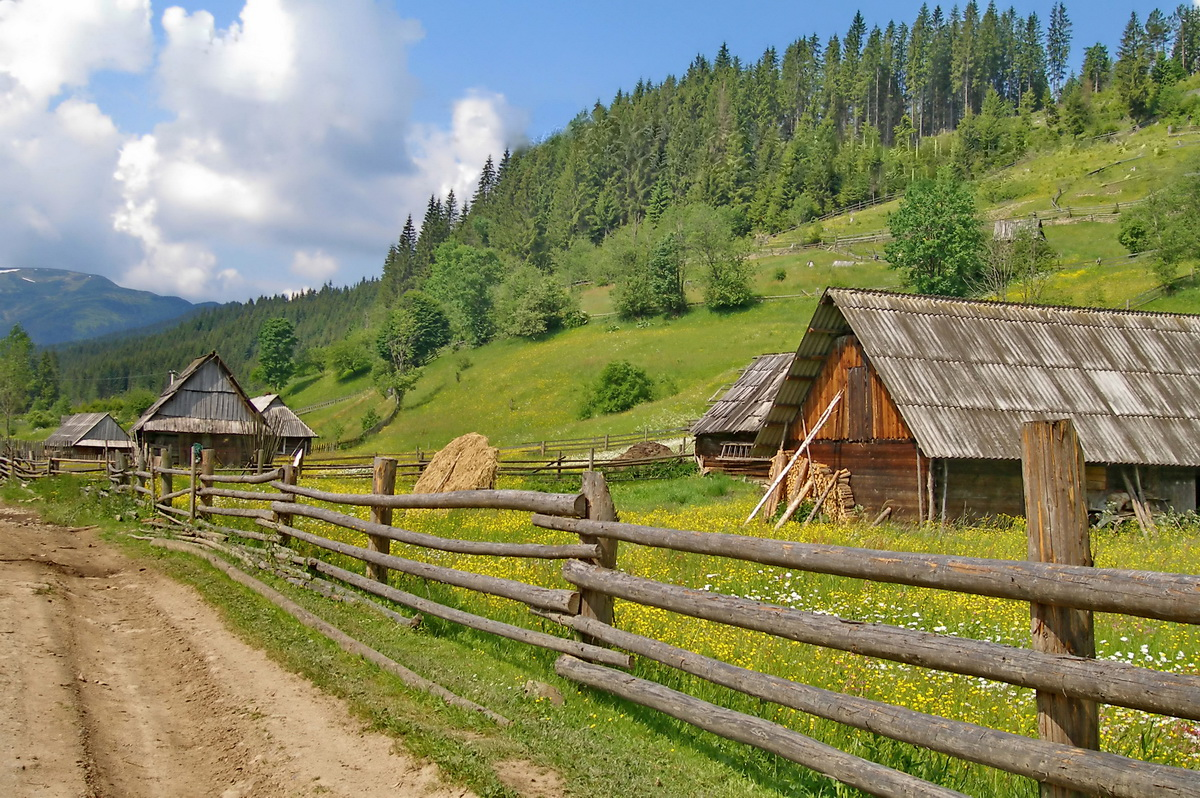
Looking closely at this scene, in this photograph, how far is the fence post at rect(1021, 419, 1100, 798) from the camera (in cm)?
370

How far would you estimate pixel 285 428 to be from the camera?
4981 centimetres

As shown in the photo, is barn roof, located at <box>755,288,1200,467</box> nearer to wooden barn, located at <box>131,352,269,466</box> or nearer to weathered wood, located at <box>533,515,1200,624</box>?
weathered wood, located at <box>533,515,1200,624</box>

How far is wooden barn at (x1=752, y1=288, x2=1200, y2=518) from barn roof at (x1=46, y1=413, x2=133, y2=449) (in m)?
61.0

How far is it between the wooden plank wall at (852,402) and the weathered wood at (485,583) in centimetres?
1330

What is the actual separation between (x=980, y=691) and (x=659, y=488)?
2211 centimetres

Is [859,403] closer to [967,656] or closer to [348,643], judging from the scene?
[348,643]

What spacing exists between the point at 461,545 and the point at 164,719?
2957mm

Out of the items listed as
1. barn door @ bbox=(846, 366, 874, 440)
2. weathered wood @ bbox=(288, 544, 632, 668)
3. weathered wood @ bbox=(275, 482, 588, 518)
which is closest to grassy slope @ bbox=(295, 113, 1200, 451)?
barn door @ bbox=(846, 366, 874, 440)

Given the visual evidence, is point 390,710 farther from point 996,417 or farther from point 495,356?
point 495,356

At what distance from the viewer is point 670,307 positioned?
7650 cm

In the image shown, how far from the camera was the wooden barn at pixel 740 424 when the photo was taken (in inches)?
1267

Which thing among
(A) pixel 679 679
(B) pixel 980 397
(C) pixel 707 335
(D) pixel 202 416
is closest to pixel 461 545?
(A) pixel 679 679

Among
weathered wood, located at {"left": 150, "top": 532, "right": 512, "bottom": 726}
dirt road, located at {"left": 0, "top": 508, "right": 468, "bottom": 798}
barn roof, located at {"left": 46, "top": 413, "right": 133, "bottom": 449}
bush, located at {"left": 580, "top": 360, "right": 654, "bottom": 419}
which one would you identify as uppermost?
bush, located at {"left": 580, "top": 360, "right": 654, "bottom": 419}

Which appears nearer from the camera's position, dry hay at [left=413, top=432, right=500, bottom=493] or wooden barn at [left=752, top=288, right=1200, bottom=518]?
wooden barn at [left=752, top=288, right=1200, bottom=518]
